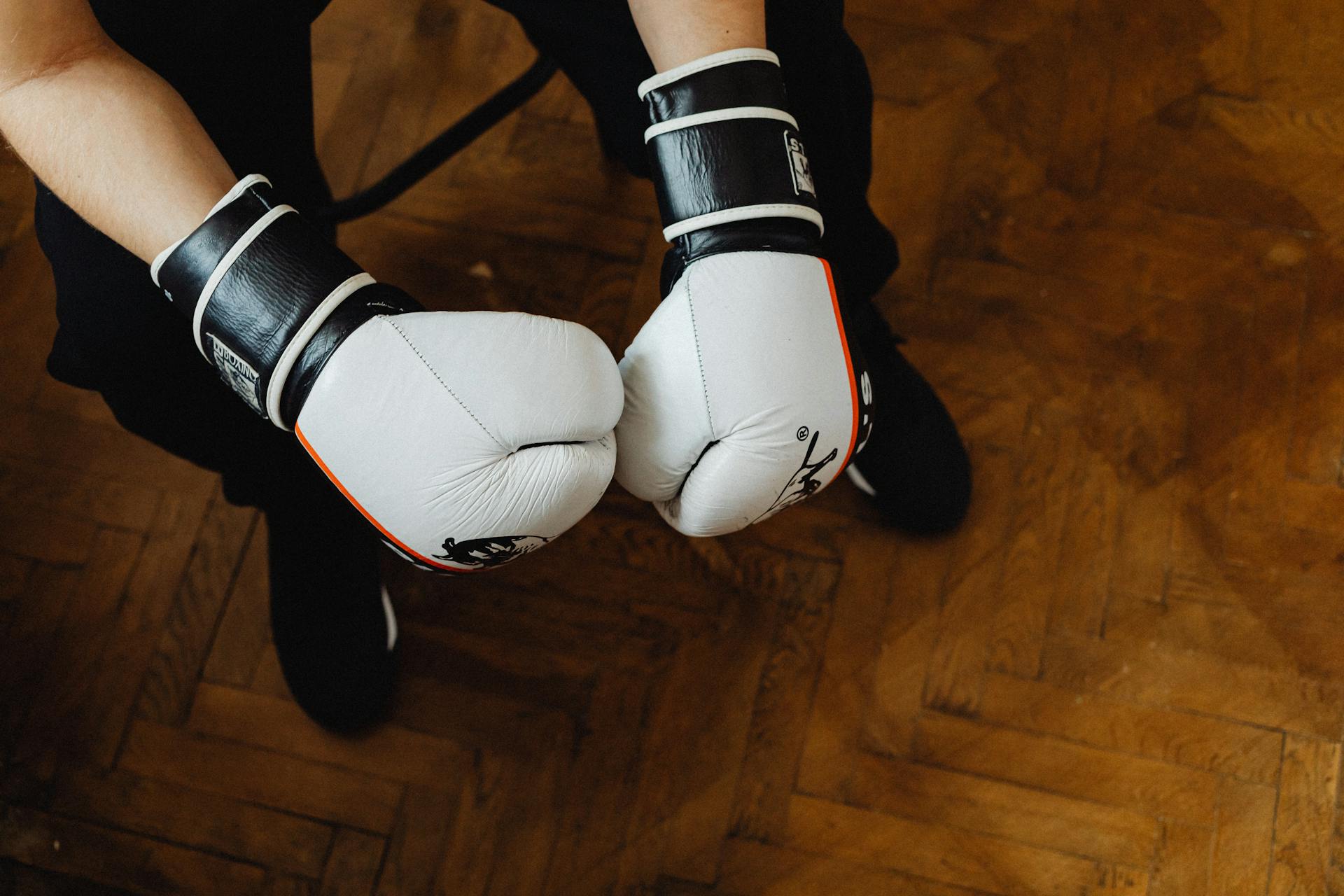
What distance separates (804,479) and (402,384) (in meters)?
0.32

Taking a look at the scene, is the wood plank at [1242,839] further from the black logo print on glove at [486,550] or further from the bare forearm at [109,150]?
the bare forearm at [109,150]

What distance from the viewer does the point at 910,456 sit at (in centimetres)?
115

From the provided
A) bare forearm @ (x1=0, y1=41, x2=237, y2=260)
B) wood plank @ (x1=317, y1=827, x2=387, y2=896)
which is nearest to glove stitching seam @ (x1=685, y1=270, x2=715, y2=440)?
bare forearm @ (x1=0, y1=41, x2=237, y2=260)

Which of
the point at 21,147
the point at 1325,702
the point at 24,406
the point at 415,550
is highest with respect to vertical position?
the point at 21,147

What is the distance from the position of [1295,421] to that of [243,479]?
50.8 inches

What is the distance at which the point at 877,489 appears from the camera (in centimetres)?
118

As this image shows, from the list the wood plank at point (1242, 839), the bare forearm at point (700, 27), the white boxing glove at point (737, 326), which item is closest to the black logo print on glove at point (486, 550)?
the white boxing glove at point (737, 326)

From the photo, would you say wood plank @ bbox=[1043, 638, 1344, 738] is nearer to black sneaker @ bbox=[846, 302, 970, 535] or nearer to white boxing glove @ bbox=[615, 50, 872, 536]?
black sneaker @ bbox=[846, 302, 970, 535]

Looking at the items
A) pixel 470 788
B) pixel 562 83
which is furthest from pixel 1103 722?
pixel 562 83

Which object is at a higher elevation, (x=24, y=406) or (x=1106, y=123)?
(x=24, y=406)

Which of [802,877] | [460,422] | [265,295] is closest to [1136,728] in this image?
[802,877]

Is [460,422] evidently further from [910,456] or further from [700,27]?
[910,456]

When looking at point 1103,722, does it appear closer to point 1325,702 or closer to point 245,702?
point 1325,702

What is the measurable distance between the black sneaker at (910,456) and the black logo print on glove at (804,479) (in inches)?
15.1
